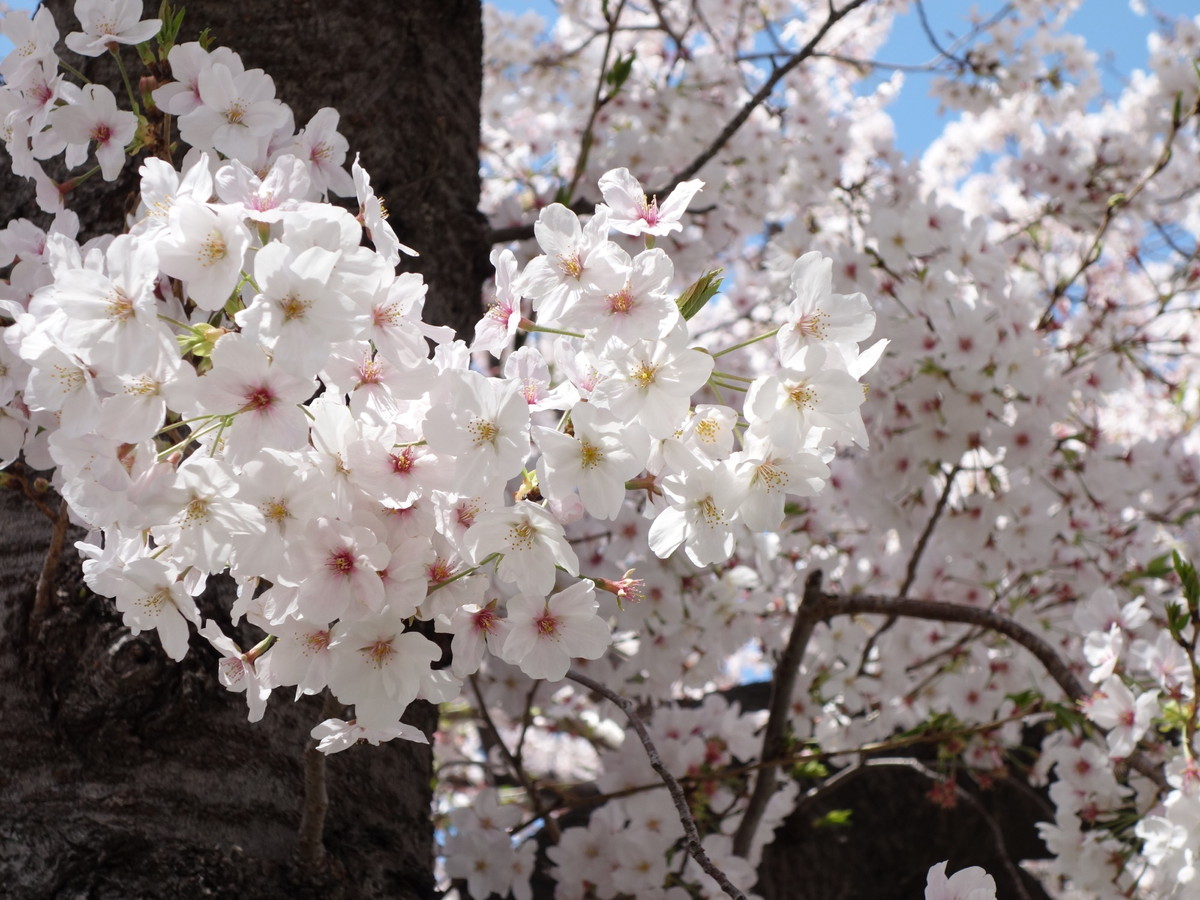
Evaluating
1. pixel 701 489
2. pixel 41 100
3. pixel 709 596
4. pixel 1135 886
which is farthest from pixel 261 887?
pixel 1135 886

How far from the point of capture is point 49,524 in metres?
1.40

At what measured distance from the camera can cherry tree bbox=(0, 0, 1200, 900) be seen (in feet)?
2.73

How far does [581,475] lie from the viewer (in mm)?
880

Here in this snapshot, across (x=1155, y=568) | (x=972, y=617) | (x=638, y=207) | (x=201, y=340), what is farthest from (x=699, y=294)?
(x=1155, y=568)

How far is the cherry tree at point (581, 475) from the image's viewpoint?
2.73 feet

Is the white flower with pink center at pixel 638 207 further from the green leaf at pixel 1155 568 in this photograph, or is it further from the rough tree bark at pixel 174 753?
the green leaf at pixel 1155 568

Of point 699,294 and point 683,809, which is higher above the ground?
point 699,294

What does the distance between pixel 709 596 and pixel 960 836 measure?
166 centimetres

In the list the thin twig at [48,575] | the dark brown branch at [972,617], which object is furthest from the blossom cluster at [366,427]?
the dark brown branch at [972,617]

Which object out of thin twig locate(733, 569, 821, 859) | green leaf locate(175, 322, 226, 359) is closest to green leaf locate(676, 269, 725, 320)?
green leaf locate(175, 322, 226, 359)

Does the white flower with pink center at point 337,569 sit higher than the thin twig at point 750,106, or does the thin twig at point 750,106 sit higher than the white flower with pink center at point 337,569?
the thin twig at point 750,106

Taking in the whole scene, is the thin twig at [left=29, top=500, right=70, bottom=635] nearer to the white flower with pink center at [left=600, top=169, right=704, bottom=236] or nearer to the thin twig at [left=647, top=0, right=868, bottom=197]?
the white flower with pink center at [left=600, top=169, right=704, bottom=236]

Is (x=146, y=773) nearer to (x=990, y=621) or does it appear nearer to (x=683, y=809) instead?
(x=683, y=809)

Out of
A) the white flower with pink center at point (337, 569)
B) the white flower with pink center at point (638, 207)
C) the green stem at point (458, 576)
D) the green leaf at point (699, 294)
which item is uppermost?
the white flower with pink center at point (638, 207)
